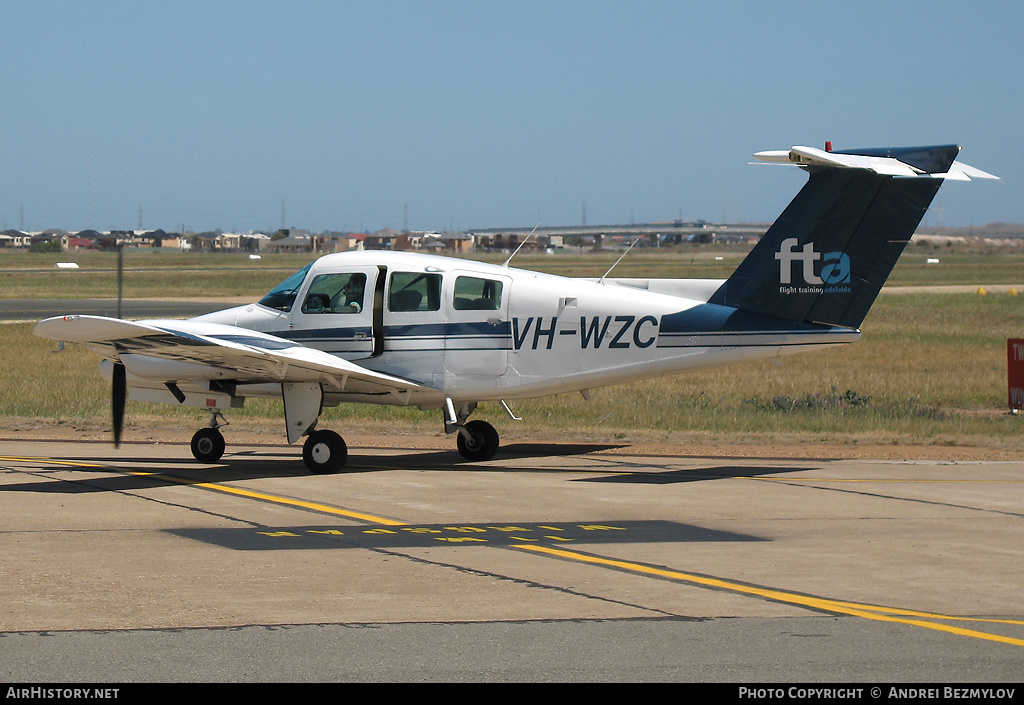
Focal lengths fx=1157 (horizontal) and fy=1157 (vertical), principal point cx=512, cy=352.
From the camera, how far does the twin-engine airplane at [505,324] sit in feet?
45.9

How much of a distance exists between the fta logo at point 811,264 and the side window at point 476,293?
3.65 metres

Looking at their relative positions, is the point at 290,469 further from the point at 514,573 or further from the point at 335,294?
the point at 514,573

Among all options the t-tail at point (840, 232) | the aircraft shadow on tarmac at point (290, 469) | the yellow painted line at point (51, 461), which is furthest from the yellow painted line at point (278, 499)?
the t-tail at point (840, 232)

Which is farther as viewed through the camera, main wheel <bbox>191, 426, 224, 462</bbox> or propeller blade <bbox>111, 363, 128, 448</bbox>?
main wheel <bbox>191, 426, 224, 462</bbox>

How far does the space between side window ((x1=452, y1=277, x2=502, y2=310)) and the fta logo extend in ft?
12.0

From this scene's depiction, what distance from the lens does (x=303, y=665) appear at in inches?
258

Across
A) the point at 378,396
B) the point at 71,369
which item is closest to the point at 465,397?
the point at 378,396

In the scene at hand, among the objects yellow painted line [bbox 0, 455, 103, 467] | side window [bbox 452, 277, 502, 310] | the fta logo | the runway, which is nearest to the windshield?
side window [bbox 452, 277, 502, 310]

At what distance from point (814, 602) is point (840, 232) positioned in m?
7.15

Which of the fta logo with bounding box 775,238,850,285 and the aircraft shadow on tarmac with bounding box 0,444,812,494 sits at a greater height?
the fta logo with bounding box 775,238,850,285

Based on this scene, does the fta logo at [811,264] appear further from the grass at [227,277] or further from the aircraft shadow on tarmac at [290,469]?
the grass at [227,277]

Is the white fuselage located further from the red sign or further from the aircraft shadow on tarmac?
the red sign

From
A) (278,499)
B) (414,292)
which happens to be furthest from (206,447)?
(414,292)

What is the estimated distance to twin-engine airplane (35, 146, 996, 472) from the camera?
45.9 ft
